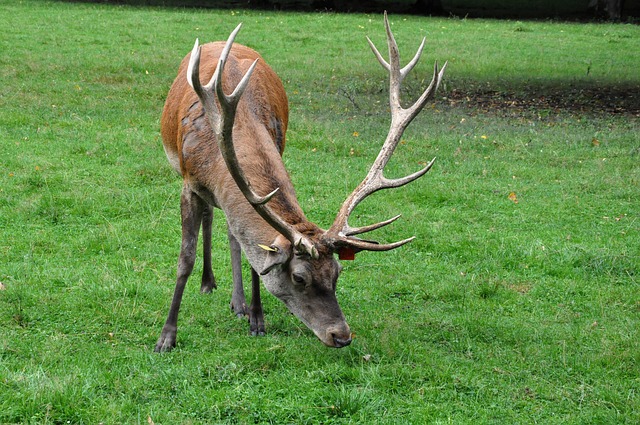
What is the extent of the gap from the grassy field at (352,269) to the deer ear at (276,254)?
0.65 metres

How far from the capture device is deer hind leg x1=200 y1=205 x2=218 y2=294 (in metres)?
6.62

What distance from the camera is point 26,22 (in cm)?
2000

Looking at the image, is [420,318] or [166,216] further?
[166,216]

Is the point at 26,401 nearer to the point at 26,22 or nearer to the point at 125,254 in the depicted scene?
the point at 125,254

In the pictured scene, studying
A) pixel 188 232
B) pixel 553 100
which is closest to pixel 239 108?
pixel 188 232

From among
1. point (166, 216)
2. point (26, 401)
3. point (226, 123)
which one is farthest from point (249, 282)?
point (26, 401)

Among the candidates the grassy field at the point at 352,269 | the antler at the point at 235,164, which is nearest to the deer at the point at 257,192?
the antler at the point at 235,164

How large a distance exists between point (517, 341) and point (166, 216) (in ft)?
12.4

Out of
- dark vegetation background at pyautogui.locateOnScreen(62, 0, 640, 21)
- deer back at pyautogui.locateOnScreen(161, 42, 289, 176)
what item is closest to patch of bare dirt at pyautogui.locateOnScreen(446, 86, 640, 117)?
deer back at pyautogui.locateOnScreen(161, 42, 289, 176)

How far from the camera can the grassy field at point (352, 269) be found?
4.86 metres

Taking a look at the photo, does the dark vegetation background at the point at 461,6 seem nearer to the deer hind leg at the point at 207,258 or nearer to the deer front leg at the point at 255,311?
the deer hind leg at the point at 207,258

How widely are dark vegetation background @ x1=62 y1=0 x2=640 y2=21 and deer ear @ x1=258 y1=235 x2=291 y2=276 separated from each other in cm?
2316

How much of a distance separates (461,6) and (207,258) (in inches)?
1119

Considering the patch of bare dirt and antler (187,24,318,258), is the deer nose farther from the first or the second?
the patch of bare dirt
